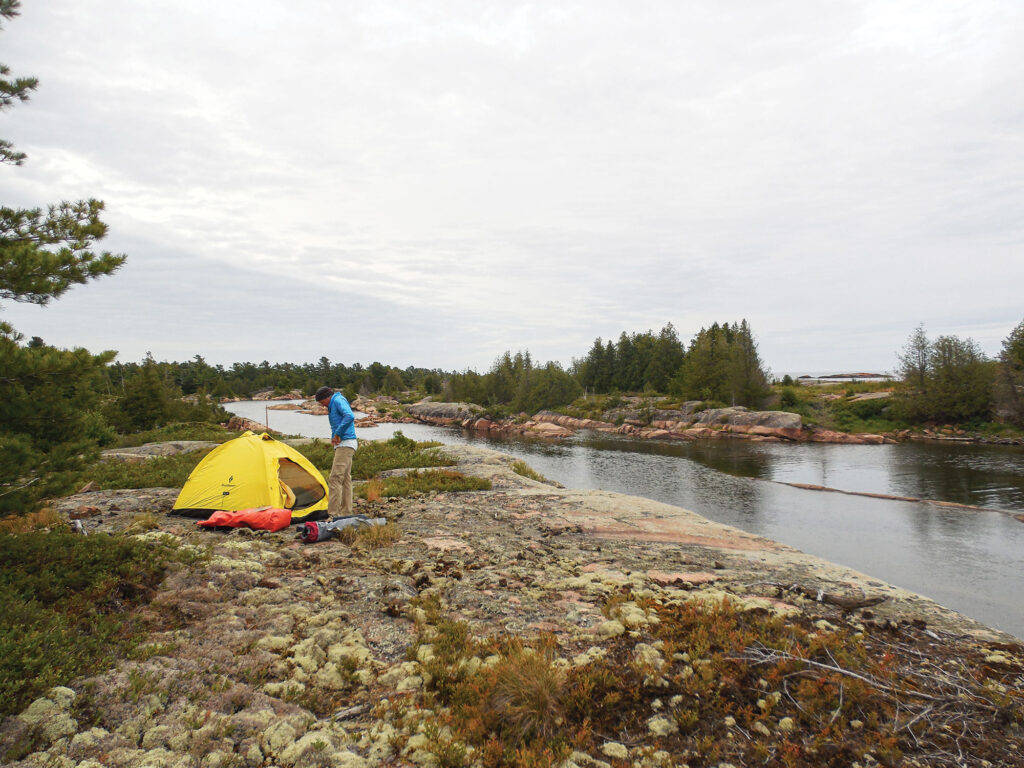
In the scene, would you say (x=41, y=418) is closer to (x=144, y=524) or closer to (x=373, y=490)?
(x=144, y=524)

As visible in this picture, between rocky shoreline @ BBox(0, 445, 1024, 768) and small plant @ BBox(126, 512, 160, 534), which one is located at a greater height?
small plant @ BBox(126, 512, 160, 534)

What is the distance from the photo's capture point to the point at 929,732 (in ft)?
12.4

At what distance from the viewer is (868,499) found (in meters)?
24.1

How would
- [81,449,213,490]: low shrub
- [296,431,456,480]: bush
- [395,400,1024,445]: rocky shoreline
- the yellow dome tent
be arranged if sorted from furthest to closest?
[395,400,1024,445]: rocky shoreline
[296,431,456,480]: bush
[81,449,213,490]: low shrub
the yellow dome tent

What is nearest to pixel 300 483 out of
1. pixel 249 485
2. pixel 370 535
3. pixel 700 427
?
pixel 249 485

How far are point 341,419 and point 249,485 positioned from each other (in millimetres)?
2374

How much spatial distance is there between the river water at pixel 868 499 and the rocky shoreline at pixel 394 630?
724cm

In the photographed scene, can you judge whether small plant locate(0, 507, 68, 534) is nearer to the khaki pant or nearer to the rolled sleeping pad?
the rolled sleeping pad

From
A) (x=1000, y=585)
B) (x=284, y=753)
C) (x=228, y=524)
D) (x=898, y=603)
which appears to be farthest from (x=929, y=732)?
(x=1000, y=585)

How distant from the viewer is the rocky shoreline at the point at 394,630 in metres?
3.59

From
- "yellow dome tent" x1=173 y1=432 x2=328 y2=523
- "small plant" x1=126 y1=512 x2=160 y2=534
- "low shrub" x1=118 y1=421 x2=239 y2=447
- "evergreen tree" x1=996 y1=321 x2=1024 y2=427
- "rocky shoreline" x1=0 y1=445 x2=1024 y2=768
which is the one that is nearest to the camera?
"rocky shoreline" x1=0 y1=445 x2=1024 y2=768

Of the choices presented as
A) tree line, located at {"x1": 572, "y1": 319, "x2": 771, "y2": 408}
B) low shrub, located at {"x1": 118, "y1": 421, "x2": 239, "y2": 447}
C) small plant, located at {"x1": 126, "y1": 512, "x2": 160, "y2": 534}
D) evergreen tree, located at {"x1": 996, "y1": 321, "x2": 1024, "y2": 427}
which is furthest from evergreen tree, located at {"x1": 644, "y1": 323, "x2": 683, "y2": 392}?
small plant, located at {"x1": 126, "y1": 512, "x2": 160, "y2": 534}

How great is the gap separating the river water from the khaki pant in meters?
14.7

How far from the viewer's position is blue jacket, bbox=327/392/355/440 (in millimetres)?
10492
